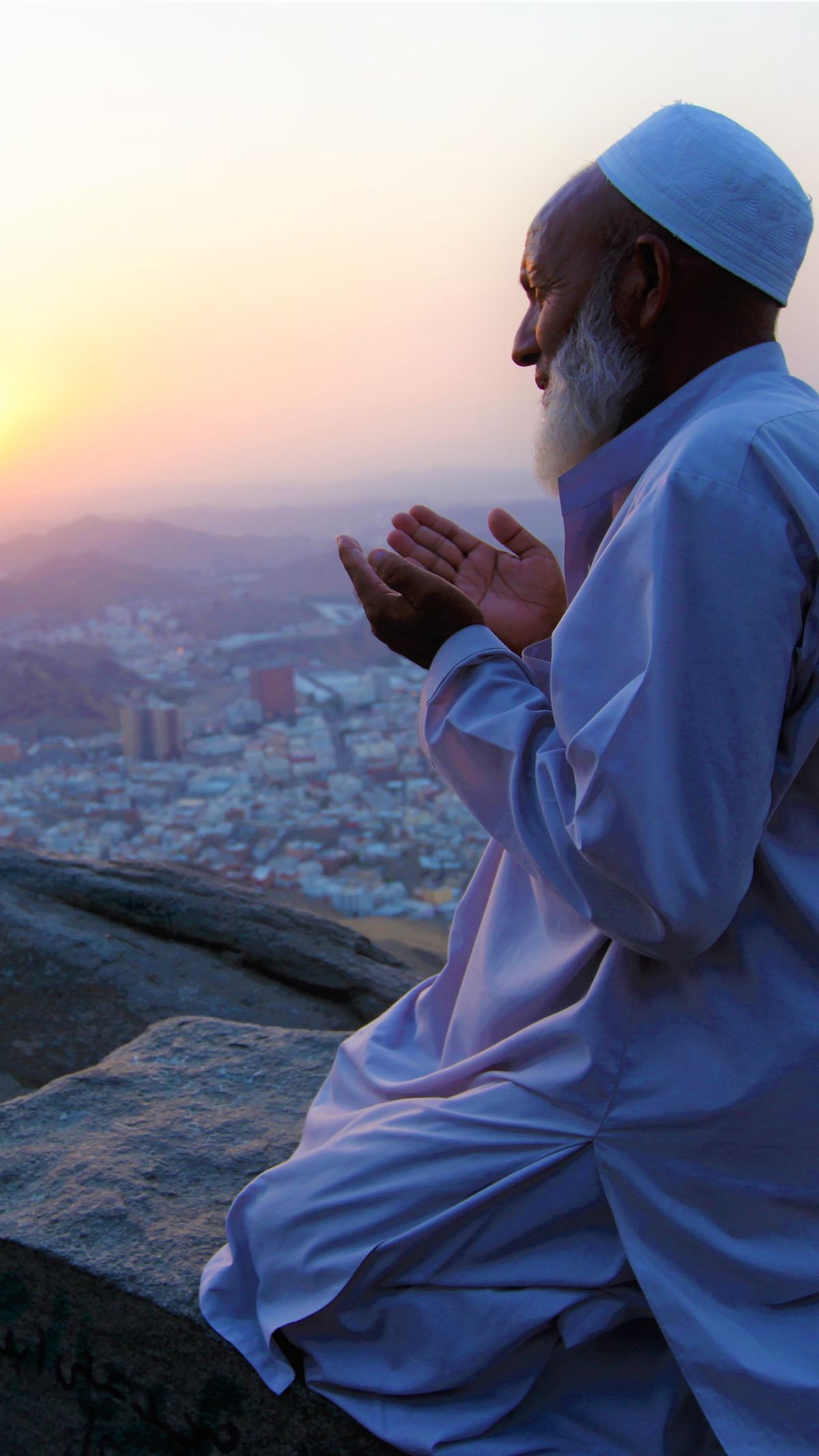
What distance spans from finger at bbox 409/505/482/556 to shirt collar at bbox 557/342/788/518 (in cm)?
36

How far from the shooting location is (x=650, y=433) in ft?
4.76

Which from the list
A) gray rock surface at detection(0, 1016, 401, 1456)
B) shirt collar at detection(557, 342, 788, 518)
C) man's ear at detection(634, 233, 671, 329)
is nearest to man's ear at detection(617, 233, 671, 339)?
man's ear at detection(634, 233, 671, 329)

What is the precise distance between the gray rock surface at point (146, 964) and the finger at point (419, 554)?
2.21 meters

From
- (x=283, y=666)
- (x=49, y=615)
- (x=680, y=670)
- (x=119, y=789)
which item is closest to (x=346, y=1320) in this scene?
(x=680, y=670)

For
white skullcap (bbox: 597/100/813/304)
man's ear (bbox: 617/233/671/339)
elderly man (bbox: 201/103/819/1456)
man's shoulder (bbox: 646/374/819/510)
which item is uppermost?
white skullcap (bbox: 597/100/813/304)

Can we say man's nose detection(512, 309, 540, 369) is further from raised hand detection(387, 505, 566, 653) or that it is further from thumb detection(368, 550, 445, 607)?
thumb detection(368, 550, 445, 607)

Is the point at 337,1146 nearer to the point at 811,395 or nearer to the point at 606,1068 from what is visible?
the point at 606,1068

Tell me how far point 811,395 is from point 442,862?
31.7ft

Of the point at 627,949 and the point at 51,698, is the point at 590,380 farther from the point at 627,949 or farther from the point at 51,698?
the point at 51,698

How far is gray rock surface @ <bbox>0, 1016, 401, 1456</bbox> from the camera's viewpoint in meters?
1.58

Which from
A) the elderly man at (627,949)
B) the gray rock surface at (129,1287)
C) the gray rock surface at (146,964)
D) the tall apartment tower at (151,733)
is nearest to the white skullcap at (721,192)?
the elderly man at (627,949)

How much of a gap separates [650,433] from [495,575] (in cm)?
51

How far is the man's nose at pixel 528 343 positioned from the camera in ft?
5.49

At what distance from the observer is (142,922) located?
409 cm
